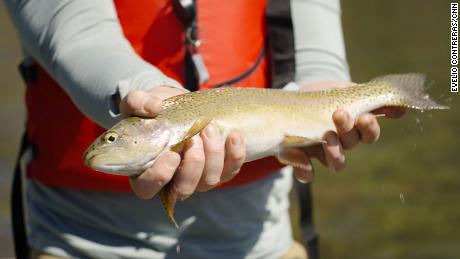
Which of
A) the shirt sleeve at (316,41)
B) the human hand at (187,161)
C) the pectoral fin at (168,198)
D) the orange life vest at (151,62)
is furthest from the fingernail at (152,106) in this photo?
the shirt sleeve at (316,41)

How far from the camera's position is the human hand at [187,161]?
8.01ft

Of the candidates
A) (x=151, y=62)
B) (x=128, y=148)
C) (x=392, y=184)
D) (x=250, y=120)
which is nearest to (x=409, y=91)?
(x=250, y=120)

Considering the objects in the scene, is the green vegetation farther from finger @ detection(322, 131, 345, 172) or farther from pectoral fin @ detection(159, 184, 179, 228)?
pectoral fin @ detection(159, 184, 179, 228)

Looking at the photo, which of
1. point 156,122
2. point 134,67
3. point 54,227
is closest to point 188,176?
point 156,122

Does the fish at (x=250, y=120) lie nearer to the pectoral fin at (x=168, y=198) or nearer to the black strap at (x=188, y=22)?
the pectoral fin at (x=168, y=198)

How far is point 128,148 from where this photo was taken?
2494 millimetres

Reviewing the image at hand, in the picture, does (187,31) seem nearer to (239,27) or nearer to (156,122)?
(239,27)

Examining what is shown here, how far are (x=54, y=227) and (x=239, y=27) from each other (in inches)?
44.1

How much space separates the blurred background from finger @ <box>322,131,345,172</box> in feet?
9.27

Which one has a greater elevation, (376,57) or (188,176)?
(188,176)

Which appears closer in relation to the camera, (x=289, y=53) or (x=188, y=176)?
(x=188, y=176)

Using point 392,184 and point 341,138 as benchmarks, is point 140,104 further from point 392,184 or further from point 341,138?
point 392,184

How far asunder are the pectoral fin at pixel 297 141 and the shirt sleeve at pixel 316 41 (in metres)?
0.45

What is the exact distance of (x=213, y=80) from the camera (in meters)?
3.19
